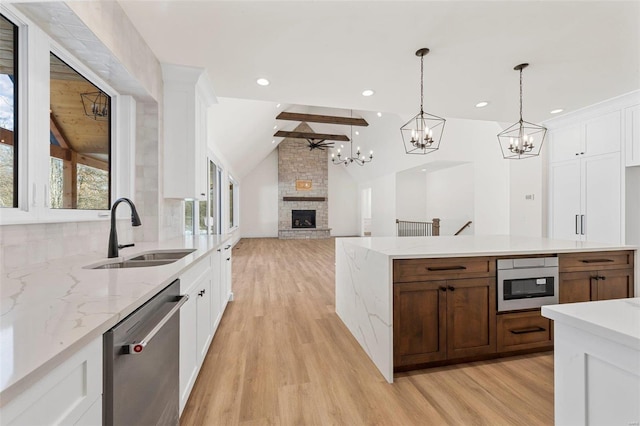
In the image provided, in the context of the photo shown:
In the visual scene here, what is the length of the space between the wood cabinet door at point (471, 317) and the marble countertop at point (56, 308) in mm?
1903

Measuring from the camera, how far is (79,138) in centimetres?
184

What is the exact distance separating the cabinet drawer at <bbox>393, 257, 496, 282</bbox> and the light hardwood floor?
719 mm

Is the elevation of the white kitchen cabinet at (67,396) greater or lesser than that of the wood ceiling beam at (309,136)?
lesser

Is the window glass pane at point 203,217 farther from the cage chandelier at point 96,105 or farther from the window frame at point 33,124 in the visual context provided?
the window frame at point 33,124

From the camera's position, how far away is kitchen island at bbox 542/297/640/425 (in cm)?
64

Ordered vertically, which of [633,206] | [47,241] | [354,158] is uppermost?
[354,158]

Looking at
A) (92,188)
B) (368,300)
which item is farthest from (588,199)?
(92,188)

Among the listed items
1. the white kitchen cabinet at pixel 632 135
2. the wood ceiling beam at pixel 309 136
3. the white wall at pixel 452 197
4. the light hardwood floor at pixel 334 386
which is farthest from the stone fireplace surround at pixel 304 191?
the white kitchen cabinet at pixel 632 135

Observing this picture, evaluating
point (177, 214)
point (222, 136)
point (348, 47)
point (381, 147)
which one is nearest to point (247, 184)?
point (381, 147)

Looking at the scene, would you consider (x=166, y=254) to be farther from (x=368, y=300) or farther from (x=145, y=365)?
(x=368, y=300)

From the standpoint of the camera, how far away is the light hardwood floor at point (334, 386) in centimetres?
158

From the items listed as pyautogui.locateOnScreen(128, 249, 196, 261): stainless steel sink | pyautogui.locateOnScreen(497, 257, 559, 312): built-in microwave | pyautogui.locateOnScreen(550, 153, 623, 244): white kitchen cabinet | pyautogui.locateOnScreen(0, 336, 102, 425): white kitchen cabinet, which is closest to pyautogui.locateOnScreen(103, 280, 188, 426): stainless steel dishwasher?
pyautogui.locateOnScreen(0, 336, 102, 425): white kitchen cabinet

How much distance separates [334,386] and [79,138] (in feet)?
8.00

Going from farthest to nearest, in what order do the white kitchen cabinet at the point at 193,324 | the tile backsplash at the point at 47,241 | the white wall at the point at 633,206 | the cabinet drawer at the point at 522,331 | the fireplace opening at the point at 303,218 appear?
1. the fireplace opening at the point at 303,218
2. the white wall at the point at 633,206
3. the cabinet drawer at the point at 522,331
4. the white kitchen cabinet at the point at 193,324
5. the tile backsplash at the point at 47,241
